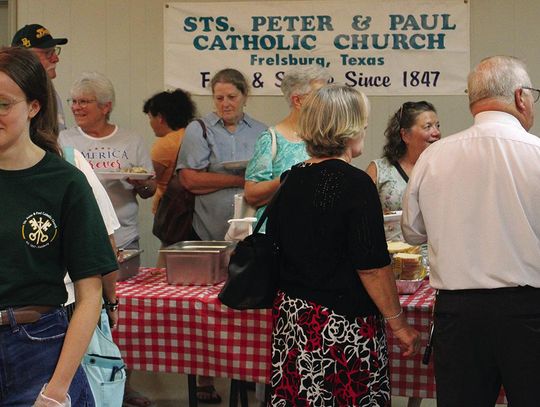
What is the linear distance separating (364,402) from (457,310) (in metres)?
0.41

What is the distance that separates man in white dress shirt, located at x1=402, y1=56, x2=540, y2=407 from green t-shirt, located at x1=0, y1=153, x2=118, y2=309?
3.44 ft

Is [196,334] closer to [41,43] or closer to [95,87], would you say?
[95,87]

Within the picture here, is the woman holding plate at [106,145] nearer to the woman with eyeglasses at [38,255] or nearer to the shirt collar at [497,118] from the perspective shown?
the shirt collar at [497,118]

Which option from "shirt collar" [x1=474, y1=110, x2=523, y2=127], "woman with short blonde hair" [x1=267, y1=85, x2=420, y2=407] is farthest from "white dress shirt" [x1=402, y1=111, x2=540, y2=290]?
"woman with short blonde hair" [x1=267, y1=85, x2=420, y2=407]

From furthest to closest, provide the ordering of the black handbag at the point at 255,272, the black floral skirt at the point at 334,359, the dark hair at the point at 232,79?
the dark hair at the point at 232,79
the black handbag at the point at 255,272
the black floral skirt at the point at 334,359

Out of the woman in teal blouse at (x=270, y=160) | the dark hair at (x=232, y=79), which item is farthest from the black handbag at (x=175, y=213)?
the woman in teal blouse at (x=270, y=160)

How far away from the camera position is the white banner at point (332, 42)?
5.34 metres

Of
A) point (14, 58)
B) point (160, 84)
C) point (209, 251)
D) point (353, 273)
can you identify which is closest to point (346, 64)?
point (160, 84)

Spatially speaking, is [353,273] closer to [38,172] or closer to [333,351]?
[333,351]

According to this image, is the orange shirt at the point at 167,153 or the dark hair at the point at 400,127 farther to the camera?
the orange shirt at the point at 167,153

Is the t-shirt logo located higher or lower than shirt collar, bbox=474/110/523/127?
lower

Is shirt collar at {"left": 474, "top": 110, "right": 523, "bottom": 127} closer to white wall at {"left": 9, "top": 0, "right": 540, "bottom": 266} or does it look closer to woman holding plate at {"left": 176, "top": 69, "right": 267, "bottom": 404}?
woman holding plate at {"left": 176, "top": 69, "right": 267, "bottom": 404}

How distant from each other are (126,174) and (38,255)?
2.15 meters

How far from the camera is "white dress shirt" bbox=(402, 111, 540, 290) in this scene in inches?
91.9
